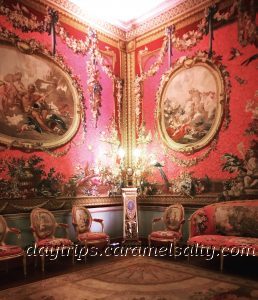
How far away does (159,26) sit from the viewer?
27.5 feet

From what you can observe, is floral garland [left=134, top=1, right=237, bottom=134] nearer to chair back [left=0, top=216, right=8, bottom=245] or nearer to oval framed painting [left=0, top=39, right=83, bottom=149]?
oval framed painting [left=0, top=39, right=83, bottom=149]

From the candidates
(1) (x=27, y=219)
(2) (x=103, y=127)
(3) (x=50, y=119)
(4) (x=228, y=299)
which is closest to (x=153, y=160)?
(2) (x=103, y=127)

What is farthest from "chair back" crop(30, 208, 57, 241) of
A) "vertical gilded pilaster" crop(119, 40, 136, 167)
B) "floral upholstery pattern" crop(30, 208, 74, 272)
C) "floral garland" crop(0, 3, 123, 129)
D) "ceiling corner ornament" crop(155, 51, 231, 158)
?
"ceiling corner ornament" crop(155, 51, 231, 158)

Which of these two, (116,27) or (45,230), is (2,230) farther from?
(116,27)

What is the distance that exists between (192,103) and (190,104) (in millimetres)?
52

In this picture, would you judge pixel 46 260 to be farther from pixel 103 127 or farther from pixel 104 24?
pixel 104 24

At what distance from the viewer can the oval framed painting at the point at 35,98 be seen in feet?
21.4

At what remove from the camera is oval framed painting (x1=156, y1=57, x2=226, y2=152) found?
7.14 metres

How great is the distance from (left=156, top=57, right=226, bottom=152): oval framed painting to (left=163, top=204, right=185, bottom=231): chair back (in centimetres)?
133

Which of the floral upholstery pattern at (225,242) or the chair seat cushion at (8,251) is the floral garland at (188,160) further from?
the chair seat cushion at (8,251)

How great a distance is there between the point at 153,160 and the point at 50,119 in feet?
8.95

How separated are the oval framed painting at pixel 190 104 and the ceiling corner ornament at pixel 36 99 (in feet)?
6.66

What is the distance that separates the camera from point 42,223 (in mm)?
6395

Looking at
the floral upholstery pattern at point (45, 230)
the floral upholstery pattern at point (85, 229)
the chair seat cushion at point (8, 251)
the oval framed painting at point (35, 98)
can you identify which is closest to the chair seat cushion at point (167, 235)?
the floral upholstery pattern at point (85, 229)
